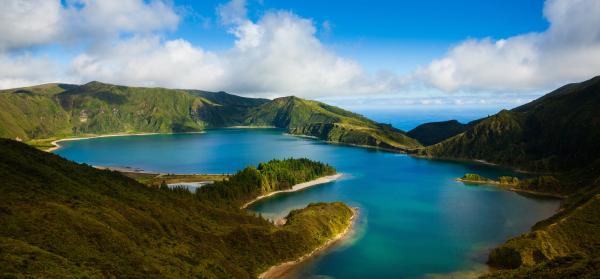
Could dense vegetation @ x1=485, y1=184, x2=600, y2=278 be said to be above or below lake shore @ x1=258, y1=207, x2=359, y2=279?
above

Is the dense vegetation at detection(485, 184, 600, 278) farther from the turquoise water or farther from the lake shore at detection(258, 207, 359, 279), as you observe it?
the lake shore at detection(258, 207, 359, 279)

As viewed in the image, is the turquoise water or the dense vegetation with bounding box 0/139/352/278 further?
the turquoise water

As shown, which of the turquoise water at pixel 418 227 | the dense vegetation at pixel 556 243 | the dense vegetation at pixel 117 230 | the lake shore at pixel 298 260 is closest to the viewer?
the dense vegetation at pixel 117 230

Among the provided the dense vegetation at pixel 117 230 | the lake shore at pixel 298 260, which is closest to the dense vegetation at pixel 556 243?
the lake shore at pixel 298 260

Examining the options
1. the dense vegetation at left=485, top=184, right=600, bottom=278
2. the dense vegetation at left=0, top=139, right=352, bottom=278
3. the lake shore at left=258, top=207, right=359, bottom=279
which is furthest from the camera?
the lake shore at left=258, top=207, right=359, bottom=279

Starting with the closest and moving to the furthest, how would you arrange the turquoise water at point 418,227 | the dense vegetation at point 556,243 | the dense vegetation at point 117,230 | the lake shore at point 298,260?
the dense vegetation at point 117,230, the dense vegetation at point 556,243, the lake shore at point 298,260, the turquoise water at point 418,227

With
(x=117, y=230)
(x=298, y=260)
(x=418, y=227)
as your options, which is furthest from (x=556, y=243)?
(x=117, y=230)

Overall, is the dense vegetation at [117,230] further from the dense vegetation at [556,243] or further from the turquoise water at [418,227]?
the dense vegetation at [556,243]

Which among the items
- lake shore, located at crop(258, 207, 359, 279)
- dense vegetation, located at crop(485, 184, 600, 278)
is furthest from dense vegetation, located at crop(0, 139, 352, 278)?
dense vegetation, located at crop(485, 184, 600, 278)

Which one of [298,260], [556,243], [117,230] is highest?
[117,230]

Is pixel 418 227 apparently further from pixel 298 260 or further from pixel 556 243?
pixel 298 260
